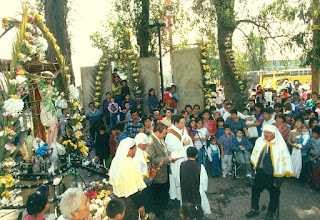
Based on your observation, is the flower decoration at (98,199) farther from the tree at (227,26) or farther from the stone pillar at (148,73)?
the tree at (227,26)

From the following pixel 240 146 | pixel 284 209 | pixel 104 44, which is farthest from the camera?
pixel 104 44

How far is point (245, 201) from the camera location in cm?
670

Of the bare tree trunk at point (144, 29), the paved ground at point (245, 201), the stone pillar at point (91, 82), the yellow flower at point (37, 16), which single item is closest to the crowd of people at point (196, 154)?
the paved ground at point (245, 201)

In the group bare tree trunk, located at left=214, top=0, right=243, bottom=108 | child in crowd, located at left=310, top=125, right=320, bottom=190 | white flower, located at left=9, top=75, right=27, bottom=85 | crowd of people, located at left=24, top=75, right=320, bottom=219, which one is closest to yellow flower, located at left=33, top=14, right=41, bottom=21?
white flower, located at left=9, top=75, right=27, bottom=85

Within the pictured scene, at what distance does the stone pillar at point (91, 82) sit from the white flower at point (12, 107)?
8766 millimetres

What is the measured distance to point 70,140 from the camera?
6.84m

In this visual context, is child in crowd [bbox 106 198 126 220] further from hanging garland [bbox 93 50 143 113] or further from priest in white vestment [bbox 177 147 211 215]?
hanging garland [bbox 93 50 143 113]

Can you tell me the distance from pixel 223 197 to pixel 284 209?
4.48 ft

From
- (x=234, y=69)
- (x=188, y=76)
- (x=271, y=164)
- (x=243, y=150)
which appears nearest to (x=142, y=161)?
(x=271, y=164)

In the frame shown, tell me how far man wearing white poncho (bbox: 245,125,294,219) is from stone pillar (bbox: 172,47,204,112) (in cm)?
707

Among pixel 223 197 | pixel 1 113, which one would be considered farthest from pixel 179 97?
pixel 1 113

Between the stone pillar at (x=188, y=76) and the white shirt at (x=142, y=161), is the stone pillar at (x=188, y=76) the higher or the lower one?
the higher one

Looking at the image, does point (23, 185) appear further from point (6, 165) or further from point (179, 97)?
point (179, 97)

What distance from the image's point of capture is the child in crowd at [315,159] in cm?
698
